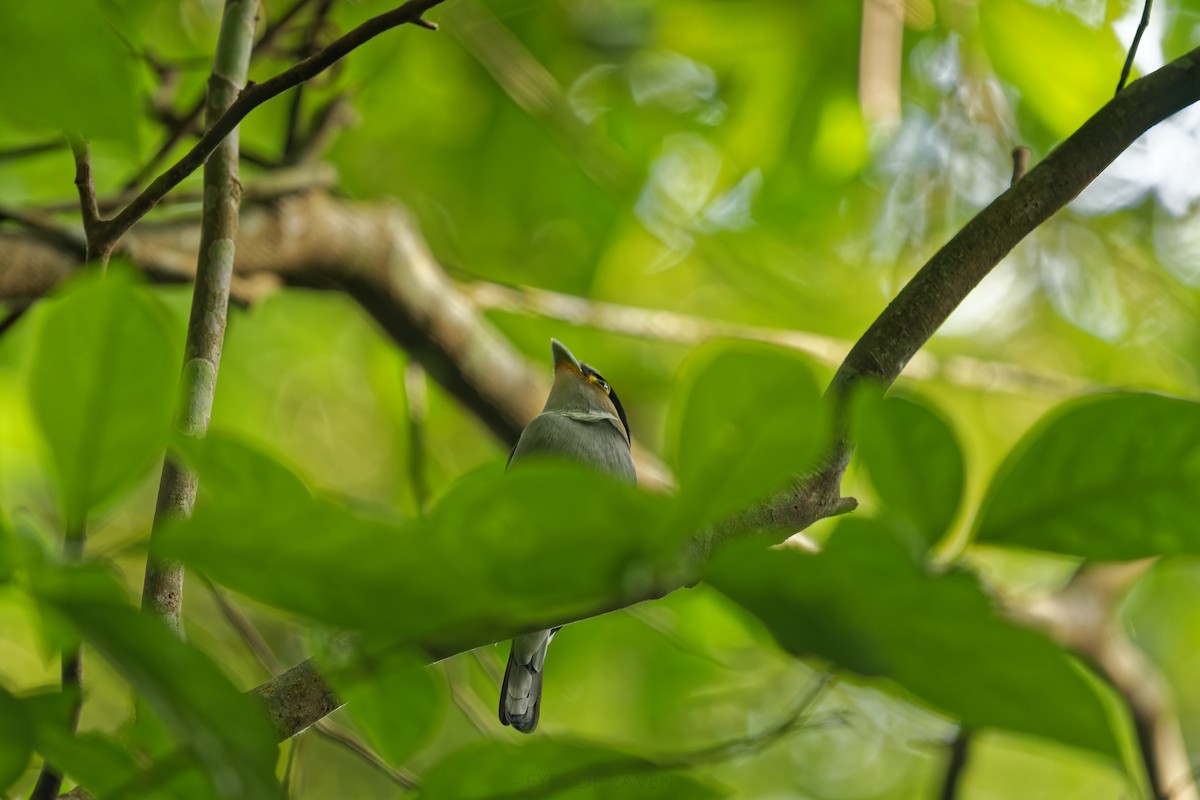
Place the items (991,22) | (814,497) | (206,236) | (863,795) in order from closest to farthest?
(814,497)
(206,236)
(991,22)
(863,795)

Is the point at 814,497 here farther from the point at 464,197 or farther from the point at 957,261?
the point at 464,197

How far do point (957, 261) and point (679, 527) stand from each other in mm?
730

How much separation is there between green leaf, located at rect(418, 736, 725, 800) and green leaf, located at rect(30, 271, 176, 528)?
256 millimetres

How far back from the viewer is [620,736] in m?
3.47

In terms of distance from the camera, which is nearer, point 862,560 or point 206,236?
point 862,560

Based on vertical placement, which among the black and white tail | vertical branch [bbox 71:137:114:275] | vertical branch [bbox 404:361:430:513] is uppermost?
vertical branch [bbox 71:137:114:275]

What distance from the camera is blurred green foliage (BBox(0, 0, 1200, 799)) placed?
453 mm

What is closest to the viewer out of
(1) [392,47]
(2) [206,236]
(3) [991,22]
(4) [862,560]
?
(4) [862,560]

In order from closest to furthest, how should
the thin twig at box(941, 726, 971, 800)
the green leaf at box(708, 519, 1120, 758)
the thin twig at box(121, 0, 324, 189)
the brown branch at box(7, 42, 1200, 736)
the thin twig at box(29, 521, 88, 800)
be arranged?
1. the green leaf at box(708, 519, 1120, 758)
2. the thin twig at box(29, 521, 88, 800)
3. the brown branch at box(7, 42, 1200, 736)
4. the thin twig at box(121, 0, 324, 189)
5. the thin twig at box(941, 726, 971, 800)

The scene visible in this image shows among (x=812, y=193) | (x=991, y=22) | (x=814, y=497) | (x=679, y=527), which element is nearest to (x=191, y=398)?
(x=814, y=497)

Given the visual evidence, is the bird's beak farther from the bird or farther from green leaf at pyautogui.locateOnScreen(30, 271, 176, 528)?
green leaf at pyautogui.locateOnScreen(30, 271, 176, 528)

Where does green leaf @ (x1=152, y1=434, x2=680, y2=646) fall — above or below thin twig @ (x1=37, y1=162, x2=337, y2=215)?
above

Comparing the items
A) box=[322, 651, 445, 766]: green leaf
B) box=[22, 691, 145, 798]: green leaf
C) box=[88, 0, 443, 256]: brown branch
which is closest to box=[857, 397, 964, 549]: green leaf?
box=[322, 651, 445, 766]: green leaf

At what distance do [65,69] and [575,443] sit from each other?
151 cm
